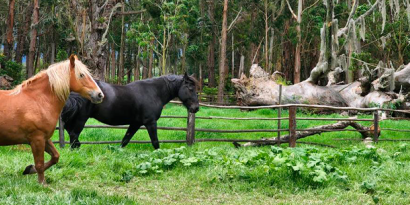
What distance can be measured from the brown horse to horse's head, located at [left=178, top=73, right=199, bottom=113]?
10.5ft

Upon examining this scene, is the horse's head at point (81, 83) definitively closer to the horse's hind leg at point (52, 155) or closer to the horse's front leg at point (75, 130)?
the horse's hind leg at point (52, 155)

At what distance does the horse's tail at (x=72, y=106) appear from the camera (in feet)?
22.7

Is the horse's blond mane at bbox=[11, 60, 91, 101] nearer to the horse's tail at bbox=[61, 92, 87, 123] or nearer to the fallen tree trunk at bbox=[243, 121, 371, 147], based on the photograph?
the horse's tail at bbox=[61, 92, 87, 123]

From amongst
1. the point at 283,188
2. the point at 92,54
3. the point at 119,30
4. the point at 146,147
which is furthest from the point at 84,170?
the point at 119,30

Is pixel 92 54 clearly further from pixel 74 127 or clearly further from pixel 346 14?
pixel 346 14

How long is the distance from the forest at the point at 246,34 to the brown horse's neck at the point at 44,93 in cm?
902

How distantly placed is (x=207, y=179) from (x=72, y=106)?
286cm

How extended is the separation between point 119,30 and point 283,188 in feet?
121

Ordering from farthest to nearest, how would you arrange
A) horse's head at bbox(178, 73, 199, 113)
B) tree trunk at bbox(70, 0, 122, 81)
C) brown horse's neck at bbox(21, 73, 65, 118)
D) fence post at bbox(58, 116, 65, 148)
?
tree trunk at bbox(70, 0, 122, 81) → horse's head at bbox(178, 73, 199, 113) → fence post at bbox(58, 116, 65, 148) → brown horse's neck at bbox(21, 73, 65, 118)

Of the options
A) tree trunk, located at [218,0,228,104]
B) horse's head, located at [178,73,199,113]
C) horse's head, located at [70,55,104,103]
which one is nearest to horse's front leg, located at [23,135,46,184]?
horse's head, located at [70,55,104,103]

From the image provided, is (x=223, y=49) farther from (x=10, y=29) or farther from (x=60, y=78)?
(x=60, y=78)

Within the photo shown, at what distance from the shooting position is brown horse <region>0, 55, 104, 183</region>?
4.56 metres

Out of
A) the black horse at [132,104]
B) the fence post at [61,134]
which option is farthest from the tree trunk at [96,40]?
the black horse at [132,104]

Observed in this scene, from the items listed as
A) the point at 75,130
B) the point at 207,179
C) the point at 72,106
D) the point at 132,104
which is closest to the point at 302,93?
the point at 132,104
